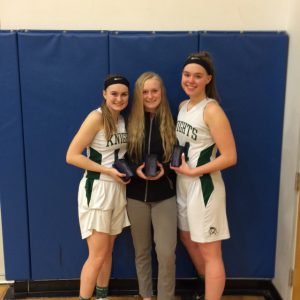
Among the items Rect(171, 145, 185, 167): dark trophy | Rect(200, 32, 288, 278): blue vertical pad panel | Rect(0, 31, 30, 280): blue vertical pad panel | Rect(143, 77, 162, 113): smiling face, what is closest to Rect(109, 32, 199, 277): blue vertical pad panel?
Rect(200, 32, 288, 278): blue vertical pad panel

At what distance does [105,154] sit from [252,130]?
3.25 feet

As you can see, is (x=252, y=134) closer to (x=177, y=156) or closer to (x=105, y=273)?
(x=177, y=156)

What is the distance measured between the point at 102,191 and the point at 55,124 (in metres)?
0.58

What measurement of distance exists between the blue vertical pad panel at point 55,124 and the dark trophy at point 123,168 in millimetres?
449

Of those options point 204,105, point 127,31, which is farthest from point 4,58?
point 204,105

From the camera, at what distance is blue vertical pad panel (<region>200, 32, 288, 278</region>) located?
2.47m

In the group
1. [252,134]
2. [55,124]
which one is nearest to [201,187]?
[252,134]

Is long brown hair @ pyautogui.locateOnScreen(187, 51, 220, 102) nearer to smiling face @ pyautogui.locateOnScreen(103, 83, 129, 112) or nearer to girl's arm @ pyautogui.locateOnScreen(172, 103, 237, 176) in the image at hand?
girl's arm @ pyautogui.locateOnScreen(172, 103, 237, 176)

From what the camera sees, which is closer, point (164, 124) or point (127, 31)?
point (164, 124)

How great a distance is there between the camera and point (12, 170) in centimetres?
257

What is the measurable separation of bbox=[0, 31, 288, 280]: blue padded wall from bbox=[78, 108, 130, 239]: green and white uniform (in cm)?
32

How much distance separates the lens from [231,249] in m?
2.74

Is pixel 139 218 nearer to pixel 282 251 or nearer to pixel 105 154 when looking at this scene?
pixel 105 154
